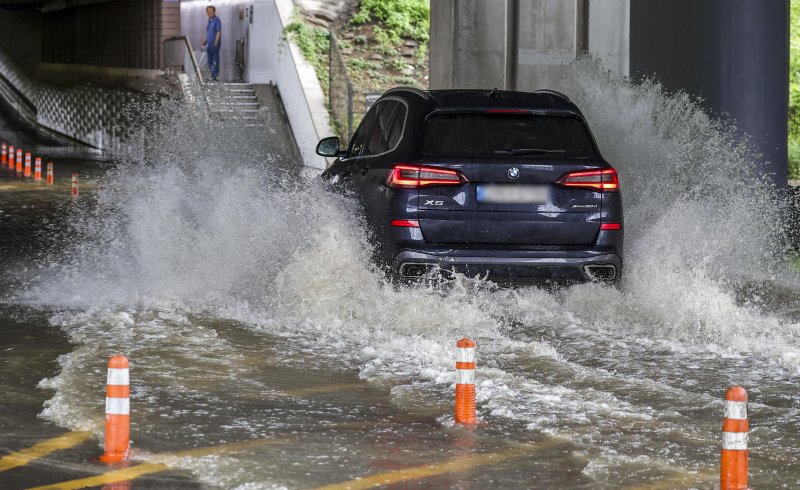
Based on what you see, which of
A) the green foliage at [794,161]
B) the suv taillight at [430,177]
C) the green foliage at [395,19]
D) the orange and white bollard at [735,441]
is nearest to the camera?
the orange and white bollard at [735,441]

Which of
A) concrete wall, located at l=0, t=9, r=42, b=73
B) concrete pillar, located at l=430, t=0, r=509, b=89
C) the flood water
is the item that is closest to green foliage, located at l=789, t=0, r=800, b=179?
concrete pillar, located at l=430, t=0, r=509, b=89

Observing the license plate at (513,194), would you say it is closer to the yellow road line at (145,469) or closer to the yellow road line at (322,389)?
the yellow road line at (322,389)

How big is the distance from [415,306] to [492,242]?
2.26ft

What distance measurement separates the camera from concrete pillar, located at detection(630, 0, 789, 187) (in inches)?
579

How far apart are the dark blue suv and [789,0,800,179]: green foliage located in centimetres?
1803

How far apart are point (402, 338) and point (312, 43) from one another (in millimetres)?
22466

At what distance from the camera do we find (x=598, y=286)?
965 cm

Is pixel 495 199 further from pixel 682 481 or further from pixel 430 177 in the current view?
pixel 682 481

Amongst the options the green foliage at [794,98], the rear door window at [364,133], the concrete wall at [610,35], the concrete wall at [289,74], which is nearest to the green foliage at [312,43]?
the concrete wall at [289,74]

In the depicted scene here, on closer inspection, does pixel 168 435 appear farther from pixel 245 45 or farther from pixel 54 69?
pixel 54 69

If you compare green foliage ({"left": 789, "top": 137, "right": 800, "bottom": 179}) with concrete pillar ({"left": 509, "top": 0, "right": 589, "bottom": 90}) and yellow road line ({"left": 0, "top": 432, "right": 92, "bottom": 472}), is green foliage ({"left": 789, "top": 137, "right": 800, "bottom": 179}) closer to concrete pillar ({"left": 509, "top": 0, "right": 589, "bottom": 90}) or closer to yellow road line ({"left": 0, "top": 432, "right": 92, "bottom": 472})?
concrete pillar ({"left": 509, "top": 0, "right": 589, "bottom": 90})

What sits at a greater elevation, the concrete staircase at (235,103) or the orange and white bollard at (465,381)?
the concrete staircase at (235,103)

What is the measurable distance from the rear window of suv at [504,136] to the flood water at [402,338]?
3.05ft

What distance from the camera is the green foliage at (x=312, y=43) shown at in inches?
1198
